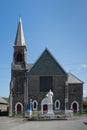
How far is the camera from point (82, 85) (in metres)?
61.7

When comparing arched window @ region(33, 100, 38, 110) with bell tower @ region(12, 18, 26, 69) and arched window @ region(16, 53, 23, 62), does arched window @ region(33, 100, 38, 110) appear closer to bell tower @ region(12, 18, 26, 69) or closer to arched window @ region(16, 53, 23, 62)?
bell tower @ region(12, 18, 26, 69)

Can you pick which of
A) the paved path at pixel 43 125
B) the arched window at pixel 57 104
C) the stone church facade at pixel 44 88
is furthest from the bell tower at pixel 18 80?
the paved path at pixel 43 125

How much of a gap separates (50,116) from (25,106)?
17.1 metres

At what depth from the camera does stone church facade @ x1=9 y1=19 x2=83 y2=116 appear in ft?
200

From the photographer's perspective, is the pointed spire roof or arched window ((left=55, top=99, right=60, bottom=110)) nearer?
arched window ((left=55, top=99, right=60, bottom=110))

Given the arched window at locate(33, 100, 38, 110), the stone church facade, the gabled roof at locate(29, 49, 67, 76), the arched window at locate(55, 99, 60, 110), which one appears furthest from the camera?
the gabled roof at locate(29, 49, 67, 76)

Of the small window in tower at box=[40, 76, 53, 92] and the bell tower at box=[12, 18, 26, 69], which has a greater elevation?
the bell tower at box=[12, 18, 26, 69]

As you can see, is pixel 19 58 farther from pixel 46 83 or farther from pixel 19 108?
pixel 19 108

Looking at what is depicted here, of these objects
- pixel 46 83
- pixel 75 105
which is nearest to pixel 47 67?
pixel 46 83

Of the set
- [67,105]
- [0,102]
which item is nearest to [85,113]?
[67,105]

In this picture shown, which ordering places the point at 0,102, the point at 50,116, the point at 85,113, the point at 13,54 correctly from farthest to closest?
1. the point at 0,102
2. the point at 13,54
3. the point at 85,113
4. the point at 50,116

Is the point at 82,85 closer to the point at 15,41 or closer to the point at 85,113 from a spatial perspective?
Answer: the point at 85,113

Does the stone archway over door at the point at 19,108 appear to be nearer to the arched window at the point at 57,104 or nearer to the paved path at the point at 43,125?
the arched window at the point at 57,104

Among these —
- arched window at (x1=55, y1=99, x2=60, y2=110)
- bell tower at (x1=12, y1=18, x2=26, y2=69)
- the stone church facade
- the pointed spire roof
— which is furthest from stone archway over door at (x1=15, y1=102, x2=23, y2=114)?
the pointed spire roof
